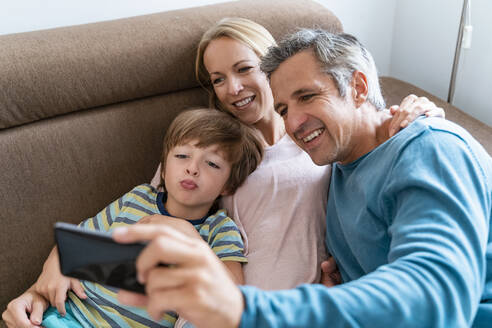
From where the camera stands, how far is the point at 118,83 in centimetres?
154

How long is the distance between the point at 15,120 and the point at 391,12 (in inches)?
80.9

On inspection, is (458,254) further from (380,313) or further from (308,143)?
(308,143)

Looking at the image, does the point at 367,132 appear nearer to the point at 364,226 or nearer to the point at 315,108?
the point at 315,108

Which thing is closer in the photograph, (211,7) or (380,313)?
(380,313)

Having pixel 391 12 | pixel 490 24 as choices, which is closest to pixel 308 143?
pixel 490 24

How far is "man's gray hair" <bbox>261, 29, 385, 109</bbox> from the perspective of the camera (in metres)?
1.22

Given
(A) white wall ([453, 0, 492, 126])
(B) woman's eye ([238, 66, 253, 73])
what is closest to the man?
(B) woman's eye ([238, 66, 253, 73])

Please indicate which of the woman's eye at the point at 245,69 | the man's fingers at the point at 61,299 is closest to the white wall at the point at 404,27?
the woman's eye at the point at 245,69

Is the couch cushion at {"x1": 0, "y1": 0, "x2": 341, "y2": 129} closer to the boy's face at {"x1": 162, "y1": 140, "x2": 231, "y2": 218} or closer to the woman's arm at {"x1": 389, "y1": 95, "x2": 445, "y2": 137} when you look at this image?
the boy's face at {"x1": 162, "y1": 140, "x2": 231, "y2": 218}

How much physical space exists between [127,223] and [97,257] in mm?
746

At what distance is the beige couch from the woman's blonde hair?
48 mm

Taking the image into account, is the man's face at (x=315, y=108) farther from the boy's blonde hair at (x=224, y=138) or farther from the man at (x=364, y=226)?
the boy's blonde hair at (x=224, y=138)

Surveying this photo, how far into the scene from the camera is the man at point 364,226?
0.60 meters

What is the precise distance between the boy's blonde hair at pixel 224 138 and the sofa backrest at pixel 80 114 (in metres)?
0.19
